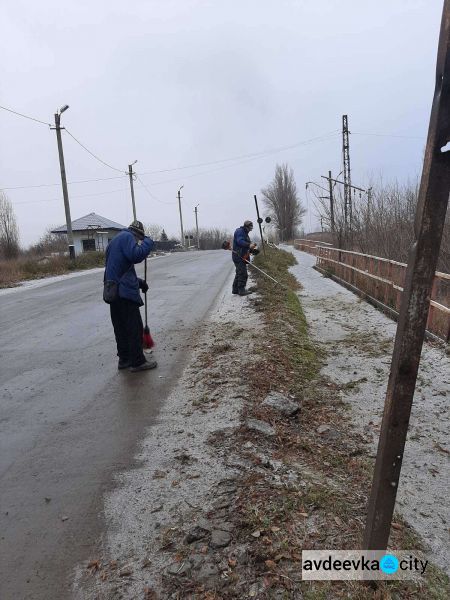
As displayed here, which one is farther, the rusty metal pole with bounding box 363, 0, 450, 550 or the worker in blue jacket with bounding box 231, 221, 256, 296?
the worker in blue jacket with bounding box 231, 221, 256, 296

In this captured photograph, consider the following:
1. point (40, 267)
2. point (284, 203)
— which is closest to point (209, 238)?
point (284, 203)

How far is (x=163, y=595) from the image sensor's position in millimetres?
2123

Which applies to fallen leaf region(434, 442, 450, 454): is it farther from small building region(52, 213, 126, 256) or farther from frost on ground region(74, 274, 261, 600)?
small building region(52, 213, 126, 256)

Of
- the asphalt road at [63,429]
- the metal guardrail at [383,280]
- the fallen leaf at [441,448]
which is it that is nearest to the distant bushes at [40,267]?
the asphalt road at [63,429]

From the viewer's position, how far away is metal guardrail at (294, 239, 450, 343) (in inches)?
264

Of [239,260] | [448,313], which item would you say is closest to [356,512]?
[448,313]

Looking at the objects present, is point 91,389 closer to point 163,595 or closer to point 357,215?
point 163,595

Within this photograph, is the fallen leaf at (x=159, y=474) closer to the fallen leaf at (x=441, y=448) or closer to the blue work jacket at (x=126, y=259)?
the fallen leaf at (x=441, y=448)

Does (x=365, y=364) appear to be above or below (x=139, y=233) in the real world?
below

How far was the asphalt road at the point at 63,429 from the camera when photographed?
2.50 meters

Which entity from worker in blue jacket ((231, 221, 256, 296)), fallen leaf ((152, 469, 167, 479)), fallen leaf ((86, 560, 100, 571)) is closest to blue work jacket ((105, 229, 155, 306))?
fallen leaf ((152, 469, 167, 479))

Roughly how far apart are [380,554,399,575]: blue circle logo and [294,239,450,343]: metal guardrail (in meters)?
4.13

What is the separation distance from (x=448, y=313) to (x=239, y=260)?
5.54m

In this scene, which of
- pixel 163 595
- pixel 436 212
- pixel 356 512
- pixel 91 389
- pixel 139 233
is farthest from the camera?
pixel 139 233
